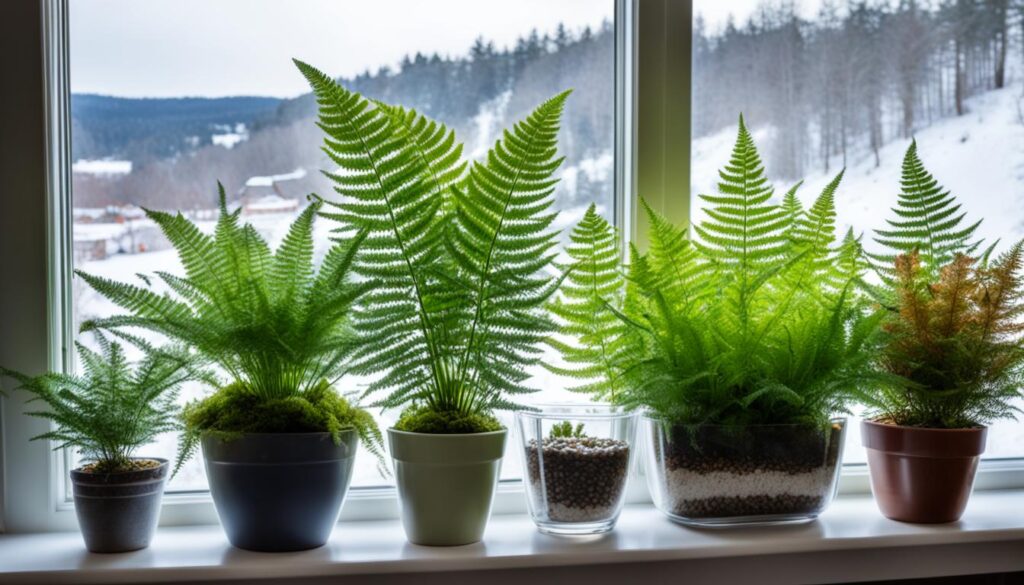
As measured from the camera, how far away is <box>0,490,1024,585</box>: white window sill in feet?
4.07

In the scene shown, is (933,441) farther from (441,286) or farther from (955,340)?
(441,286)

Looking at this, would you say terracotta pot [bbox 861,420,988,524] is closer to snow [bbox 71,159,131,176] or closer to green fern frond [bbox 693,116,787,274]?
green fern frond [bbox 693,116,787,274]

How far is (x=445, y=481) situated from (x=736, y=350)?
1.48 ft

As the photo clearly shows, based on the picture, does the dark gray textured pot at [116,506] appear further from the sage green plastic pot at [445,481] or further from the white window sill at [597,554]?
the sage green plastic pot at [445,481]

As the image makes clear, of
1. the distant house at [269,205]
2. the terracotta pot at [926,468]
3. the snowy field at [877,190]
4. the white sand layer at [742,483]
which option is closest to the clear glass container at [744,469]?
the white sand layer at [742,483]

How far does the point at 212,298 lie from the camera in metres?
1.29

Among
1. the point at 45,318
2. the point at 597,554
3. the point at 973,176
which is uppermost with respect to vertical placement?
the point at 973,176

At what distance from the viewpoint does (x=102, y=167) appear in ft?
4.79

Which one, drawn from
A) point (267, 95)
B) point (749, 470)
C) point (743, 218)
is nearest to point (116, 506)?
point (267, 95)

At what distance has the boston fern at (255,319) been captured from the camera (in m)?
1.25

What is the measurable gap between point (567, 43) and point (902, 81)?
65cm

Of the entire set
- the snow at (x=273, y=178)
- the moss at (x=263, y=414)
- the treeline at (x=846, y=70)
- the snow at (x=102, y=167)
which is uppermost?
the treeline at (x=846, y=70)

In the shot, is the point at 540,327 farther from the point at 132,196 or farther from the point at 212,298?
the point at 132,196

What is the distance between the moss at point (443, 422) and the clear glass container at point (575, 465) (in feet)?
0.21
